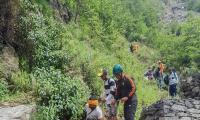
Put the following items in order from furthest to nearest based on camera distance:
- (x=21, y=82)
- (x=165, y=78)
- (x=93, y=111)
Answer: (x=165, y=78)
(x=21, y=82)
(x=93, y=111)

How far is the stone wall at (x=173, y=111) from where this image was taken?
536 inches

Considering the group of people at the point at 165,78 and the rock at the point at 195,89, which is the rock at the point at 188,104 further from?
the rock at the point at 195,89

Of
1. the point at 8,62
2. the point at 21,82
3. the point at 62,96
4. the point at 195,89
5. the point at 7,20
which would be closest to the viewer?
the point at 62,96

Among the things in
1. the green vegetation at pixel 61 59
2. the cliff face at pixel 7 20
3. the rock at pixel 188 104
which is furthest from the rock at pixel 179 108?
the cliff face at pixel 7 20

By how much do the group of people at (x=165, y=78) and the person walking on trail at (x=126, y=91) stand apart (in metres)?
10.1

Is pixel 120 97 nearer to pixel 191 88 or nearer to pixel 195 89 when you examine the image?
pixel 195 89

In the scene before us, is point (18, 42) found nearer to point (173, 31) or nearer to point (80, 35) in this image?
point (80, 35)

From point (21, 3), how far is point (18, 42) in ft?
4.67

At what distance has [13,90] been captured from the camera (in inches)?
512

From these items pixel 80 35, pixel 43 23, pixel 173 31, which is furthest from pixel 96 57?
pixel 173 31

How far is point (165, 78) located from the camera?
22266 mm

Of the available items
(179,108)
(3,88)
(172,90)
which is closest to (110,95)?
(3,88)

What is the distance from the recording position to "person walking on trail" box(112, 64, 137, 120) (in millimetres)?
11195

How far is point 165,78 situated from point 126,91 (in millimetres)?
11191
